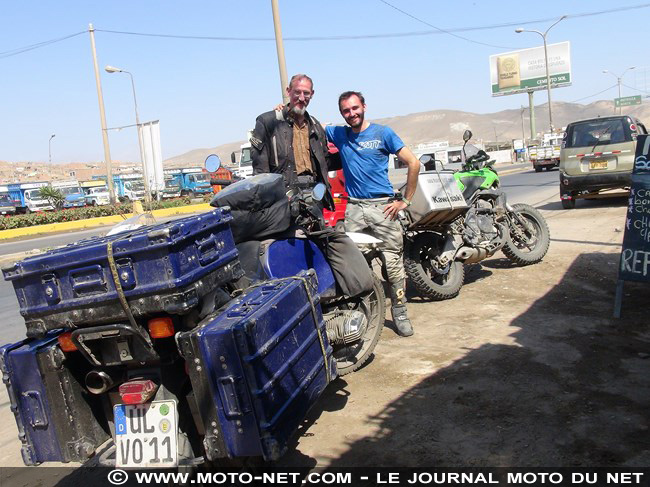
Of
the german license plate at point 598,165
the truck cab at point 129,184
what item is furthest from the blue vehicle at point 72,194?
the german license plate at point 598,165

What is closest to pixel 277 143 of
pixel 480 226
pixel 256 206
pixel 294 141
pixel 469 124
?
pixel 294 141

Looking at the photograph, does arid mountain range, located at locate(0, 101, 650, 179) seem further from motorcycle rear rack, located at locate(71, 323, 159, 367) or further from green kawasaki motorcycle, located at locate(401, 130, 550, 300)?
motorcycle rear rack, located at locate(71, 323, 159, 367)

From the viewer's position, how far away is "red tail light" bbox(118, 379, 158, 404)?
107 inches

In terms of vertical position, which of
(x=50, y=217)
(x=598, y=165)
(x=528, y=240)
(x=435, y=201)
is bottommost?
(x=528, y=240)

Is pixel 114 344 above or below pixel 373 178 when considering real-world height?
below

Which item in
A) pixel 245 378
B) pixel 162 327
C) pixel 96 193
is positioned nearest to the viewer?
pixel 245 378

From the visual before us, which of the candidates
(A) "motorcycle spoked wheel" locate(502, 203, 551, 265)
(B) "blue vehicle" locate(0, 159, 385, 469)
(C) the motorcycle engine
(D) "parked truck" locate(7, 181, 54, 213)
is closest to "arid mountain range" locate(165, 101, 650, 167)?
(D) "parked truck" locate(7, 181, 54, 213)

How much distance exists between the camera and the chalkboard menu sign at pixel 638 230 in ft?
16.5

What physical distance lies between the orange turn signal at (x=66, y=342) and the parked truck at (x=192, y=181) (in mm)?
42327

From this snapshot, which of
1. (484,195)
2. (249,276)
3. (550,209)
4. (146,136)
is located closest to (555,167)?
(550,209)

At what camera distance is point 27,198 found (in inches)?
1683

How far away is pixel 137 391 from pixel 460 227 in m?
4.53

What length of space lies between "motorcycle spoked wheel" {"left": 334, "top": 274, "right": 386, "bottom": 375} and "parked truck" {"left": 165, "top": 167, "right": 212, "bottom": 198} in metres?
40.9

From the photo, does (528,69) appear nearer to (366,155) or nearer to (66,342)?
(366,155)
